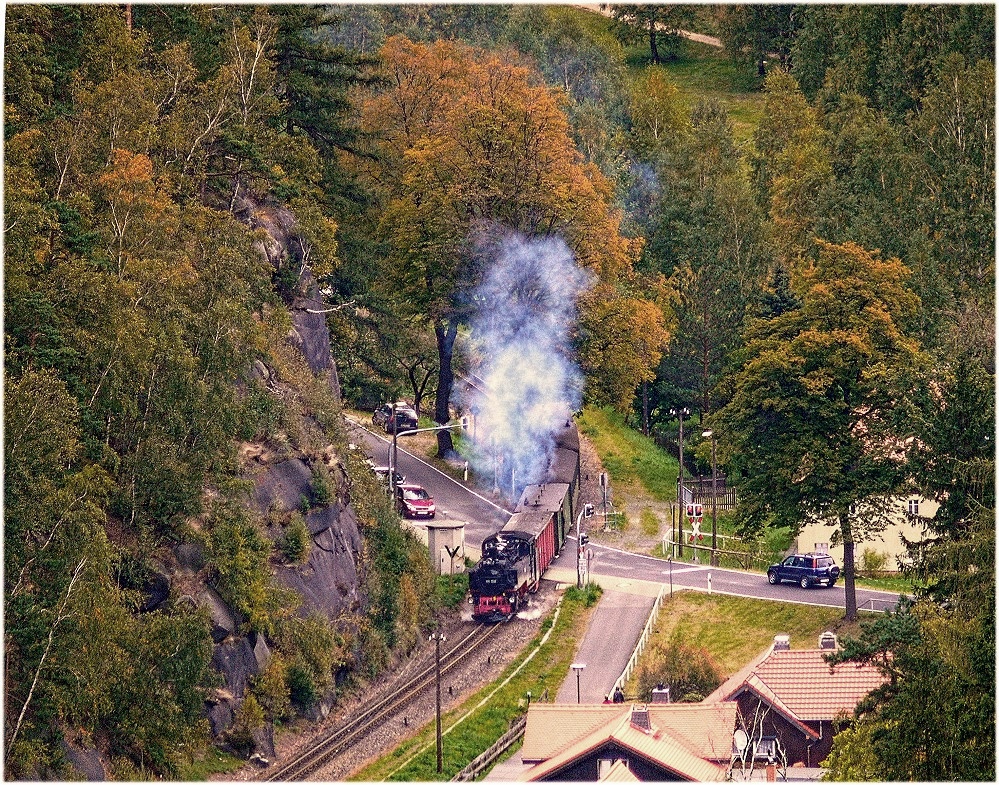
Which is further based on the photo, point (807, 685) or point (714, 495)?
point (714, 495)

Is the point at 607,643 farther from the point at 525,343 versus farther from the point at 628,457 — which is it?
the point at 628,457

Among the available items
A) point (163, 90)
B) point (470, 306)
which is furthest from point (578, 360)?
point (163, 90)

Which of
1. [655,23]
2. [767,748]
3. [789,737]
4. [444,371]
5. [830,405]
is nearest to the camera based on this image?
[767,748]

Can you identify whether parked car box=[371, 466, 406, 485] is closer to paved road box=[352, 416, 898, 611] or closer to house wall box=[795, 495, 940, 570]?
paved road box=[352, 416, 898, 611]

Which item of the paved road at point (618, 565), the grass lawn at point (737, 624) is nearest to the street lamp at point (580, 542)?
the paved road at point (618, 565)

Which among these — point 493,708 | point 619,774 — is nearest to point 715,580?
point 493,708

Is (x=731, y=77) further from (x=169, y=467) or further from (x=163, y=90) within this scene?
(x=169, y=467)

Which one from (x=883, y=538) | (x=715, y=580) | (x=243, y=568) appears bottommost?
(x=715, y=580)
